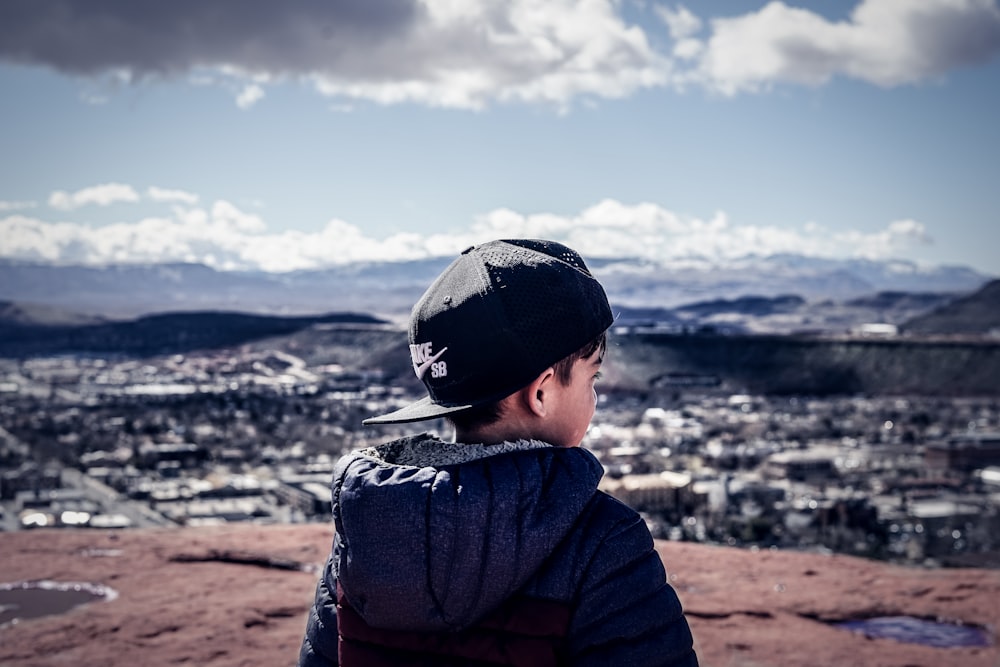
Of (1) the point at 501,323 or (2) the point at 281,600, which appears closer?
(1) the point at 501,323

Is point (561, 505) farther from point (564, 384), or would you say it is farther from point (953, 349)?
point (953, 349)

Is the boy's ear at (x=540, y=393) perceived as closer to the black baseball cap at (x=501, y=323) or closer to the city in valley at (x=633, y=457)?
the black baseball cap at (x=501, y=323)

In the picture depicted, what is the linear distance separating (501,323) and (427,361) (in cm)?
13

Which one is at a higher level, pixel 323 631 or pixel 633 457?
pixel 323 631

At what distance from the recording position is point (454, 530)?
1.10 metres

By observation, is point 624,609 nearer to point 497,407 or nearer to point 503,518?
point 503,518

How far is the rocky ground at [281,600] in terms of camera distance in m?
3.22

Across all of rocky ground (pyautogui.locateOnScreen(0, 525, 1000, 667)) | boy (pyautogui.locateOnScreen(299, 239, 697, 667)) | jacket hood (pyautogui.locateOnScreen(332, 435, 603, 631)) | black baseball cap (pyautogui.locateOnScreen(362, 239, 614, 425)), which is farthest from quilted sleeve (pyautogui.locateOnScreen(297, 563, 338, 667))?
rocky ground (pyautogui.locateOnScreen(0, 525, 1000, 667))

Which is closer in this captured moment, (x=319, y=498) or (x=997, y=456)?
(x=319, y=498)

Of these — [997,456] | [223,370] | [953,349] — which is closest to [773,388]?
[953,349]

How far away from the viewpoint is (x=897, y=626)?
3.67 meters

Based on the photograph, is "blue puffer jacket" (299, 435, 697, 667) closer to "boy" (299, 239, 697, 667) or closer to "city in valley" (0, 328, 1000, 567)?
"boy" (299, 239, 697, 667)

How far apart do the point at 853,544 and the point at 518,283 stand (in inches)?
634

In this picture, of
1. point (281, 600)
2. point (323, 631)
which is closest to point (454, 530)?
point (323, 631)
